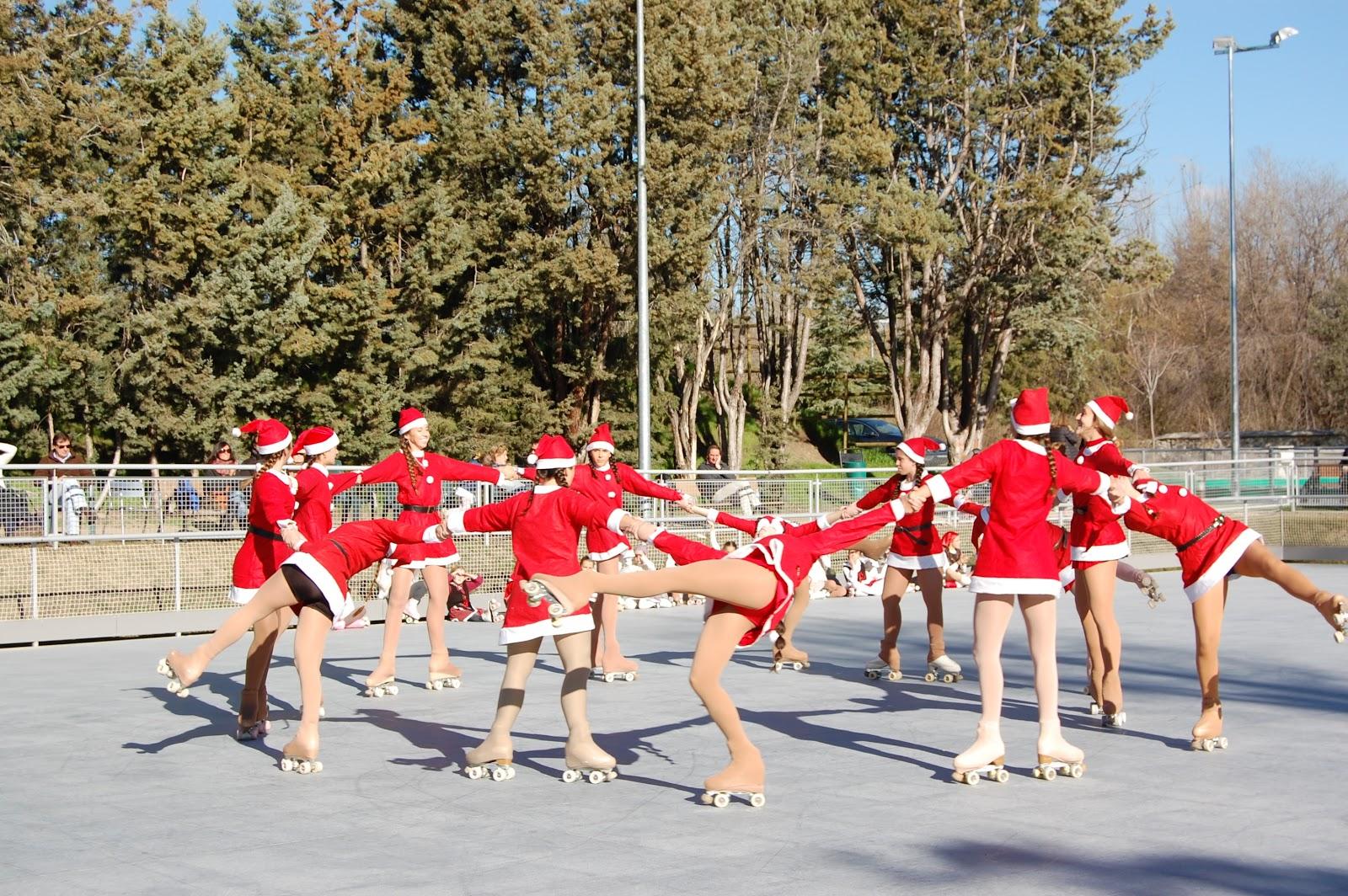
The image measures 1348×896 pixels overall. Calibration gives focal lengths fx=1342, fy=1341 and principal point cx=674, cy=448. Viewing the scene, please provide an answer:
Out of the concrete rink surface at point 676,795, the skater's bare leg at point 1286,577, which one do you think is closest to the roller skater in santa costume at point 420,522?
the concrete rink surface at point 676,795

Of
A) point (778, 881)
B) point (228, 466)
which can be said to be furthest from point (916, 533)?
point (228, 466)

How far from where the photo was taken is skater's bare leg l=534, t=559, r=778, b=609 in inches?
289

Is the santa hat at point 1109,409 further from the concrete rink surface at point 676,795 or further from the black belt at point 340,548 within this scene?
the black belt at point 340,548

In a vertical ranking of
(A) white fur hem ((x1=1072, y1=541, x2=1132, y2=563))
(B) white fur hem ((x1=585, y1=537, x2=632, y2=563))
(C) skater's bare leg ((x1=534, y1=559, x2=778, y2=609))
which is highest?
(C) skater's bare leg ((x1=534, y1=559, x2=778, y2=609))

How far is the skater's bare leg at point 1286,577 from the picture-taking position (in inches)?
355

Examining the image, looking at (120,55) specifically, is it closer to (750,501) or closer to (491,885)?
(750,501)

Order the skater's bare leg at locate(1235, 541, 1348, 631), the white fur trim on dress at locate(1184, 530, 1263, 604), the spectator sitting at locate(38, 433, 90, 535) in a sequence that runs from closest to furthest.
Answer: the skater's bare leg at locate(1235, 541, 1348, 631) < the white fur trim on dress at locate(1184, 530, 1263, 604) < the spectator sitting at locate(38, 433, 90, 535)

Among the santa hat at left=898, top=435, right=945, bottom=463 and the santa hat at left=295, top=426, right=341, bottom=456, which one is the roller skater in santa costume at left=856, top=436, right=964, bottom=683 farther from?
the santa hat at left=295, top=426, right=341, bottom=456

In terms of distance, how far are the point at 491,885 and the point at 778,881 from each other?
4.44 ft

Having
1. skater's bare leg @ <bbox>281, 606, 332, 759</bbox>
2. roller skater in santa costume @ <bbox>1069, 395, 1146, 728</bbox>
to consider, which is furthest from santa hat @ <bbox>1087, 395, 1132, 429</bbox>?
skater's bare leg @ <bbox>281, 606, 332, 759</bbox>

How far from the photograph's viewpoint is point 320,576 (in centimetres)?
862

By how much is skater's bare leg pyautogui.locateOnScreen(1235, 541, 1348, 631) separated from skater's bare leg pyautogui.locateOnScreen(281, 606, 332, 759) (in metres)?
6.22

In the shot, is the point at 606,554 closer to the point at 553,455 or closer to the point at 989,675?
the point at 553,455

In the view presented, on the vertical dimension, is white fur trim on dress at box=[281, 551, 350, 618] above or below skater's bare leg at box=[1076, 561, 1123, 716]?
above
